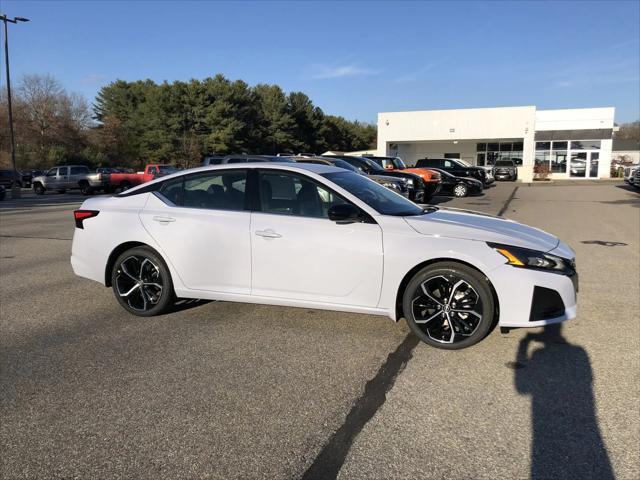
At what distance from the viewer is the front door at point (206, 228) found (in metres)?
4.84

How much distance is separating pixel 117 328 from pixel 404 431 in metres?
3.19

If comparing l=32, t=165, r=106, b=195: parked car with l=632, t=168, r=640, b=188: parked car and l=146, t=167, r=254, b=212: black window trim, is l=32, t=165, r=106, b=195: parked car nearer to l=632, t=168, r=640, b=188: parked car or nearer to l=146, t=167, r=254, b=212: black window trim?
l=146, t=167, r=254, b=212: black window trim

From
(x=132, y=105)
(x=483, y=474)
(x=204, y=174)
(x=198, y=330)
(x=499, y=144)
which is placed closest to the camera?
(x=483, y=474)

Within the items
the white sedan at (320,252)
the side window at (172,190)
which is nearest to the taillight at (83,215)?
the white sedan at (320,252)

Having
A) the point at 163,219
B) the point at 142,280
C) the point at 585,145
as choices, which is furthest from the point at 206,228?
the point at 585,145

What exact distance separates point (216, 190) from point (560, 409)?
11.7 feet

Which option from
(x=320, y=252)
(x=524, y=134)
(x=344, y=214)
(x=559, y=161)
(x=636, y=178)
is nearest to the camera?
(x=344, y=214)

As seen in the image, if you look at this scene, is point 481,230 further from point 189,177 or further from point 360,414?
point 189,177

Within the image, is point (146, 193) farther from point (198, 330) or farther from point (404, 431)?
point (404, 431)

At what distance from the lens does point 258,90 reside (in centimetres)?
7219

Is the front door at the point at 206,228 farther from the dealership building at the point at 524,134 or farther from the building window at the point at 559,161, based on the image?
the building window at the point at 559,161

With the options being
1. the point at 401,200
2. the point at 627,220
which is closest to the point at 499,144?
the point at 627,220

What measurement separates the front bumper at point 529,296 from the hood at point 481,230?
0.88ft

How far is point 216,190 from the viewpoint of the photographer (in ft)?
16.7
